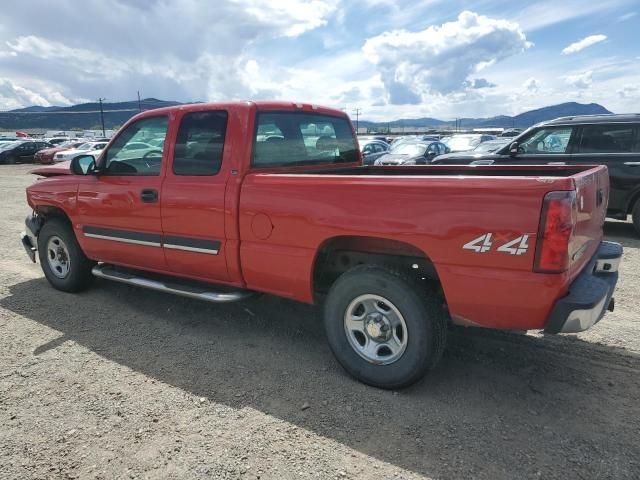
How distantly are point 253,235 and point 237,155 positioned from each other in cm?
65

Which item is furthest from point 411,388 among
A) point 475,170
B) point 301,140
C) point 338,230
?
point 301,140

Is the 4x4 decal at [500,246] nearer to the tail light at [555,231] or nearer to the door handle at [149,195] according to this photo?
the tail light at [555,231]

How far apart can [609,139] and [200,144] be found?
689cm

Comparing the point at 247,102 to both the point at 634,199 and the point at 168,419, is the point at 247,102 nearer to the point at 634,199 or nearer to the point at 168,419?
the point at 168,419

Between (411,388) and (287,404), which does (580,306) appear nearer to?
(411,388)

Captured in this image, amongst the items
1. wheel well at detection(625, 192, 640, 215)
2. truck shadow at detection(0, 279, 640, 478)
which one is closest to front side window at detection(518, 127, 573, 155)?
wheel well at detection(625, 192, 640, 215)

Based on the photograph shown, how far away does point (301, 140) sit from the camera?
424 centimetres

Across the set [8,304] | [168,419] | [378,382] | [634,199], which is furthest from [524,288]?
[634,199]

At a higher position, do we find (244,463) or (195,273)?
(195,273)

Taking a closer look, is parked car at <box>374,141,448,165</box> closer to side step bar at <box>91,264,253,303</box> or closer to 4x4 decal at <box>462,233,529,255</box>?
side step bar at <box>91,264,253,303</box>

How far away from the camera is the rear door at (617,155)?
747 cm

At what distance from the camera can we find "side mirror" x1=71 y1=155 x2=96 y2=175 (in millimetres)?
4582

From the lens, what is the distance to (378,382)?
10.4 ft

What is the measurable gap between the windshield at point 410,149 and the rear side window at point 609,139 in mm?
7839
